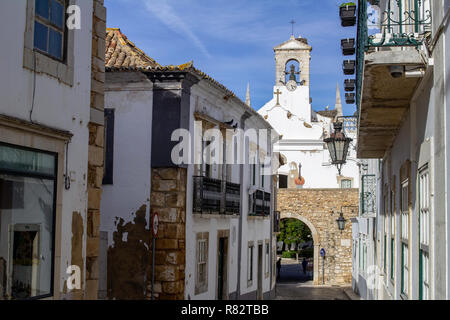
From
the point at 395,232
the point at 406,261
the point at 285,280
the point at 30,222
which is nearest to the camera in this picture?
the point at 30,222

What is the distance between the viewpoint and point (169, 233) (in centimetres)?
1294

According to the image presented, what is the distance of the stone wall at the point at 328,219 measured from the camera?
33375 mm

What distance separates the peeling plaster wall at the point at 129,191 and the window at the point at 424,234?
23.1 ft

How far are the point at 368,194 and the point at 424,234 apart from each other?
1179cm

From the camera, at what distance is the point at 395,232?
32.6ft

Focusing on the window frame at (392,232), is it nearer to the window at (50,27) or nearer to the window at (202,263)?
the window at (202,263)

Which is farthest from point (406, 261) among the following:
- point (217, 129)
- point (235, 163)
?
point (235, 163)

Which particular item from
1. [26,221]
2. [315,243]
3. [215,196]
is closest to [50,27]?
[26,221]

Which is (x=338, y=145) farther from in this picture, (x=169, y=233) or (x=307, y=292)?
(x=307, y=292)

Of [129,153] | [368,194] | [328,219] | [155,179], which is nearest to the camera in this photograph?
[155,179]

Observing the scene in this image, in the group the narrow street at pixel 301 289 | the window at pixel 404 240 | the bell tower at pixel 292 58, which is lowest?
the narrow street at pixel 301 289

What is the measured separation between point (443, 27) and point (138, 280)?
9.37 metres

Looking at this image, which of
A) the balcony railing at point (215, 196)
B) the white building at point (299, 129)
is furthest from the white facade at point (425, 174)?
the white building at point (299, 129)
